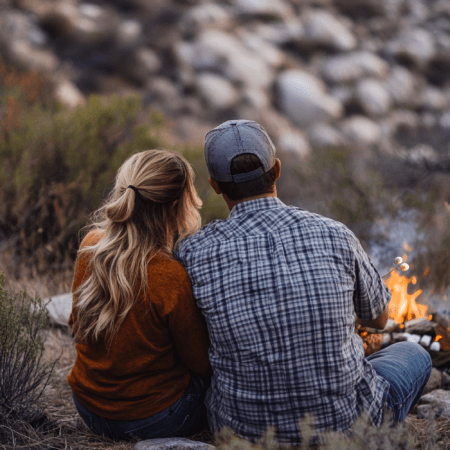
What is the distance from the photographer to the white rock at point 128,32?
49.6ft

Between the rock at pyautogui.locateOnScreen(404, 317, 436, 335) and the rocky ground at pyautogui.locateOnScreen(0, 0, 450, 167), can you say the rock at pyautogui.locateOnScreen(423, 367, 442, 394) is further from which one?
the rocky ground at pyautogui.locateOnScreen(0, 0, 450, 167)

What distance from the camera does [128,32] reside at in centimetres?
1536

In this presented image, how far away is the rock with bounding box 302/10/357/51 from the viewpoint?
18141 millimetres

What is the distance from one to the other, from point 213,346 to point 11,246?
131 inches

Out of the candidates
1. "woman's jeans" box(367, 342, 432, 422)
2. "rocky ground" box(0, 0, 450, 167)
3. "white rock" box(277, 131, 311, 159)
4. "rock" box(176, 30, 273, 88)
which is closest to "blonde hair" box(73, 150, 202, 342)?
"woman's jeans" box(367, 342, 432, 422)

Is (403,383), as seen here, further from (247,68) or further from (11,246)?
(247,68)

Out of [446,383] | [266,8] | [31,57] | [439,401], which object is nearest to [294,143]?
[31,57]

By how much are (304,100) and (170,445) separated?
1414 cm

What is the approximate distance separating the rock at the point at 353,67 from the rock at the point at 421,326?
48.4ft

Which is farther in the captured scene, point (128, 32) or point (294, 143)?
point (128, 32)

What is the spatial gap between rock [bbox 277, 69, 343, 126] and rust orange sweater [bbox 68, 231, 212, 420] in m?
12.8

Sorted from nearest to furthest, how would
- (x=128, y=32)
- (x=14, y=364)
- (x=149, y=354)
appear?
(x=149, y=354)
(x=14, y=364)
(x=128, y=32)

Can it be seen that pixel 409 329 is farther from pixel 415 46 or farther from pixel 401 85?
pixel 415 46

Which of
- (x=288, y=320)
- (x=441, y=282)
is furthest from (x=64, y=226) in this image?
(x=441, y=282)
